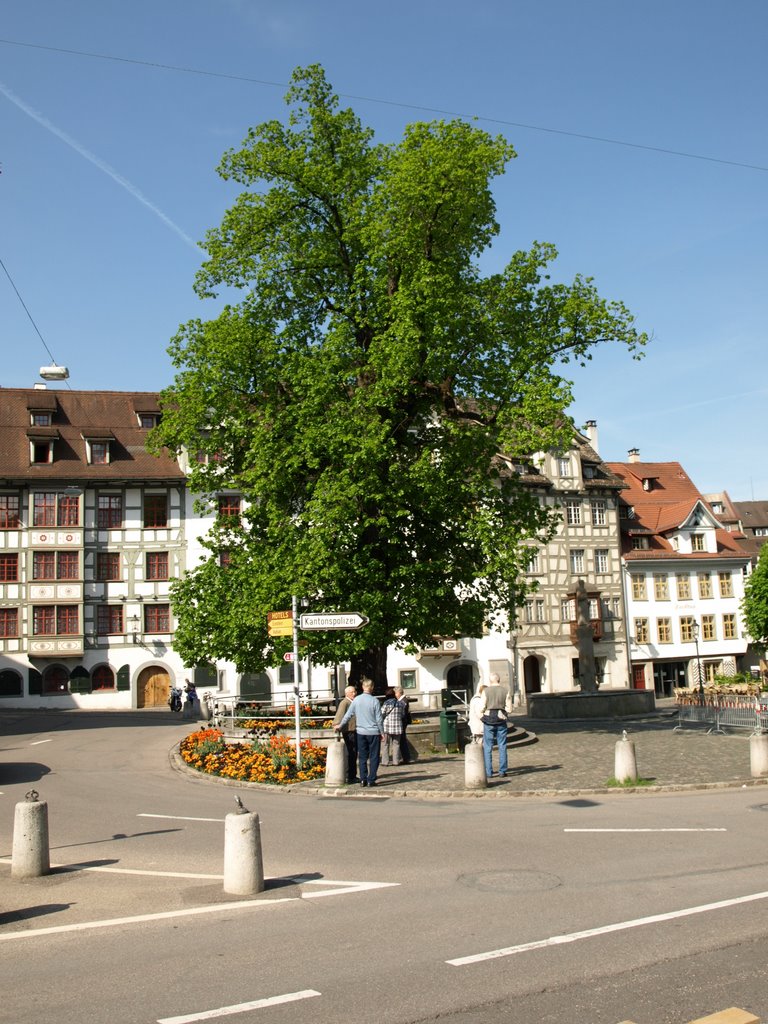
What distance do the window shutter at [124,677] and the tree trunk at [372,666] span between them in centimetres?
2471

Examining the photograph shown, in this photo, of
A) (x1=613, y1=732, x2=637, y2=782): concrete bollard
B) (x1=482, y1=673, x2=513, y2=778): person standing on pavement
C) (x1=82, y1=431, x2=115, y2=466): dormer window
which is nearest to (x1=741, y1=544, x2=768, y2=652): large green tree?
(x1=82, y1=431, x2=115, y2=466): dormer window

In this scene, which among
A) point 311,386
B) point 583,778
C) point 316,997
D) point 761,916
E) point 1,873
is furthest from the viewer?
point 311,386

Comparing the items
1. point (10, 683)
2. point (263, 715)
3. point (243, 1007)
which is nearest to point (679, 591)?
point (10, 683)

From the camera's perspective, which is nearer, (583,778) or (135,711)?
(583,778)

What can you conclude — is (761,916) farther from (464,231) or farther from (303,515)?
(464,231)

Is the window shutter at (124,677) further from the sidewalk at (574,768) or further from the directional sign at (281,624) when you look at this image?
the directional sign at (281,624)

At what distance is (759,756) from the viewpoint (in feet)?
56.1

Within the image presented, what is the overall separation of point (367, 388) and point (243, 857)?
14.8 m

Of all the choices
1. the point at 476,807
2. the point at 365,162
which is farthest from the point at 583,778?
the point at 365,162

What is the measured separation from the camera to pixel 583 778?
17.4 m

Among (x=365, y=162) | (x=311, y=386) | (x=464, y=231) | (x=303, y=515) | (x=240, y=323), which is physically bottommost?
(x=303, y=515)

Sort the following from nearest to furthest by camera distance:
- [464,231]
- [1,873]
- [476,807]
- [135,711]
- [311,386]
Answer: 1. [1,873]
2. [476,807]
3. [311,386]
4. [464,231]
5. [135,711]

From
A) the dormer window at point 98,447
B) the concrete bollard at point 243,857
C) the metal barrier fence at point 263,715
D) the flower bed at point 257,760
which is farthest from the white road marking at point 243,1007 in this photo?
the dormer window at point 98,447

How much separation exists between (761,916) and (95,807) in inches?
423
